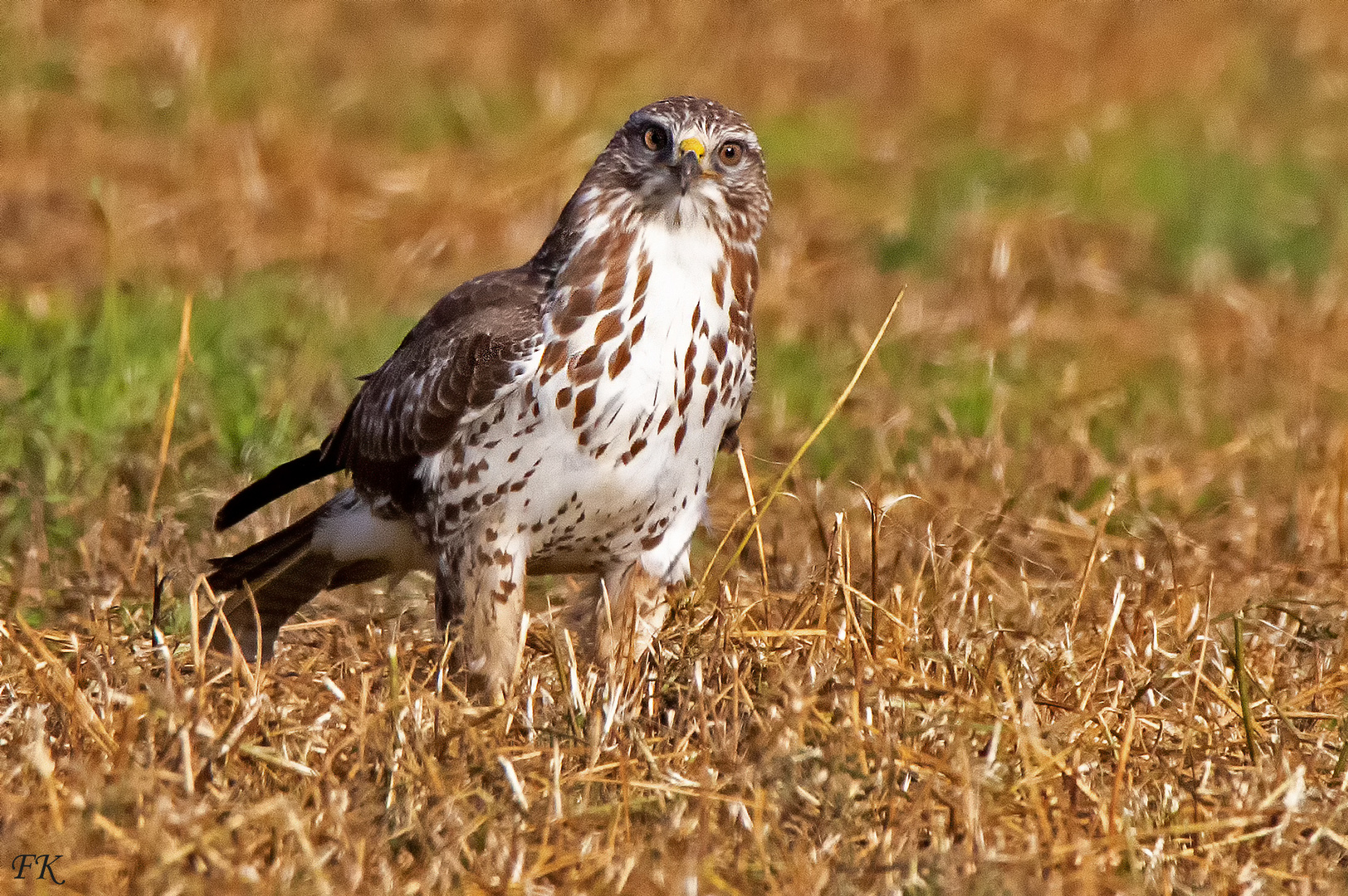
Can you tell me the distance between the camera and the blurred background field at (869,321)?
12.2 feet

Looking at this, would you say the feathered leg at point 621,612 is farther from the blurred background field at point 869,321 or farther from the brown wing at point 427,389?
the brown wing at point 427,389

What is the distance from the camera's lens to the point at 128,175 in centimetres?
945

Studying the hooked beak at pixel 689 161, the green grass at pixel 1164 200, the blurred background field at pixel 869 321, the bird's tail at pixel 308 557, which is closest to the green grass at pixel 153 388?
the blurred background field at pixel 869 321

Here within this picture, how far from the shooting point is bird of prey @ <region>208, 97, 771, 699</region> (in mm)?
4137

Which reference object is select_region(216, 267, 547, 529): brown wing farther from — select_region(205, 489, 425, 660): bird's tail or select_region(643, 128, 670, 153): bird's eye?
select_region(643, 128, 670, 153): bird's eye

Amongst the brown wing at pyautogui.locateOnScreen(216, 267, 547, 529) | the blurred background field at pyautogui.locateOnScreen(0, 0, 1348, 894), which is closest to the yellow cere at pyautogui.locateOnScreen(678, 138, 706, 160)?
the brown wing at pyautogui.locateOnScreen(216, 267, 547, 529)

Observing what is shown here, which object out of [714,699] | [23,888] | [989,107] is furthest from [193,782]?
[989,107]

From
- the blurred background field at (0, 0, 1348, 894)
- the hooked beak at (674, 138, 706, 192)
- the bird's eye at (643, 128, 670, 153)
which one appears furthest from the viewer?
the bird's eye at (643, 128, 670, 153)

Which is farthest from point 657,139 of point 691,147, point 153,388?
point 153,388

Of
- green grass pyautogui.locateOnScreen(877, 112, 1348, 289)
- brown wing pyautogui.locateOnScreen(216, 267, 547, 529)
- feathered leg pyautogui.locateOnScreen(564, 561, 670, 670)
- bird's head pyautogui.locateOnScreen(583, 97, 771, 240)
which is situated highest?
bird's head pyautogui.locateOnScreen(583, 97, 771, 240)

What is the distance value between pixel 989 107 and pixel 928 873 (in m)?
8.23

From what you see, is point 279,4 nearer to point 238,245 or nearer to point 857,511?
point 238,245

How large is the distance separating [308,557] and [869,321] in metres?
3.48

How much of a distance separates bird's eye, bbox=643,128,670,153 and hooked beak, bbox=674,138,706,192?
6 cm
